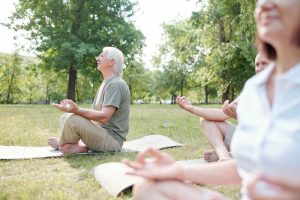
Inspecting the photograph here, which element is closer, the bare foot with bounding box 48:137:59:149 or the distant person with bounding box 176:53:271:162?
the distant person with bounding box 176:53:271:162

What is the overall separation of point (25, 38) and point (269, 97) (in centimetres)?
2668

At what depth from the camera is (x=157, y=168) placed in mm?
1784

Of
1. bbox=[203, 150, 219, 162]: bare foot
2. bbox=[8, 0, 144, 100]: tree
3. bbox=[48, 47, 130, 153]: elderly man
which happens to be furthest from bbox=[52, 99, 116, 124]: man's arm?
bbox=[8, 0, 144, 100]: tree

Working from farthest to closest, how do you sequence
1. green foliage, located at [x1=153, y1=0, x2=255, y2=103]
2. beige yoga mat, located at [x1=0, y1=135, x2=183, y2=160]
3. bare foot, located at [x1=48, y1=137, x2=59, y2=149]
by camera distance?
green foliage, located at [x1=153, y1=0, x2=255, y2=103]
bare foot, located at [x1=48, y1=137, x2=59, y2=149]
beige yoga mat, located at [x1=0, y1=135, x2=183, y2=160]

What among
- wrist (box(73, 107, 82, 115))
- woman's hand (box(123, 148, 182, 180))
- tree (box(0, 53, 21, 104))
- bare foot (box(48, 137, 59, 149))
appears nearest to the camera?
woman's hand (box(123, 148, 182, 180))

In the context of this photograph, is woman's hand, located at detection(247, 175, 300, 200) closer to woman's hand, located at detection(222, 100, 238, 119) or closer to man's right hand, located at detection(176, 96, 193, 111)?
woman's hand, located at detection(222, 100, 238, 119)

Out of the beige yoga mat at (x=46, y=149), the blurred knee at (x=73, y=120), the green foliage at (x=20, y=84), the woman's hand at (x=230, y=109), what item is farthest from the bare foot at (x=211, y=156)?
the green foliage at (x=20, y=84)

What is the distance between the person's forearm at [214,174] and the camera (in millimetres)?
1834

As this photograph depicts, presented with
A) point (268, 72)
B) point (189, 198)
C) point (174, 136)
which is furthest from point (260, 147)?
point (174, 136)

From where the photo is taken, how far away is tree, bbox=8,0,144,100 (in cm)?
2486

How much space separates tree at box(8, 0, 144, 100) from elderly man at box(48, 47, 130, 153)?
60.8 ft

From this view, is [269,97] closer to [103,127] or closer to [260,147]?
[260,147]

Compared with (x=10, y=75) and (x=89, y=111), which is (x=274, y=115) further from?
(x=10, y=75)

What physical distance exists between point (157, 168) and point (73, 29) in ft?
82.3
